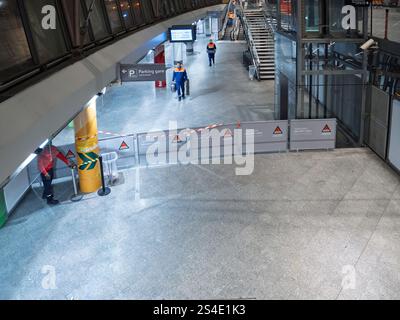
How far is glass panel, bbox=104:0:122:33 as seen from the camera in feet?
32.7

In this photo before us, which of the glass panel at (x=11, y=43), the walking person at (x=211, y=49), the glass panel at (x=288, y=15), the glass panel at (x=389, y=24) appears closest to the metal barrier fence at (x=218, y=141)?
the glass panel at (x=389, y=24)

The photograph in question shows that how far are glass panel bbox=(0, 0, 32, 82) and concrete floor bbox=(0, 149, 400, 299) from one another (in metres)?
4.13

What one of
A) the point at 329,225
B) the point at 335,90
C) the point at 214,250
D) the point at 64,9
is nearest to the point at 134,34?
the point at 64,9

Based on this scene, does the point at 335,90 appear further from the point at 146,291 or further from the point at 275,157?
the point at 146,291

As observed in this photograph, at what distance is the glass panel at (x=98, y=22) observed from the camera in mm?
8398

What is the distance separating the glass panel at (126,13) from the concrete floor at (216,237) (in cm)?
425

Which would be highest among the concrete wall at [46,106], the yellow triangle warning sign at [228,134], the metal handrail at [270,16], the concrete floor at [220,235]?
the concrete wall at [46,106]

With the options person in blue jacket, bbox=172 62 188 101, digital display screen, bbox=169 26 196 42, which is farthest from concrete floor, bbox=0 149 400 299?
person in blue jacket, bbox=172 62 188 101

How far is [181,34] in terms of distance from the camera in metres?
16.8

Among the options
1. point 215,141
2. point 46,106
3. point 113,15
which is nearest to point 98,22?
point 113,15

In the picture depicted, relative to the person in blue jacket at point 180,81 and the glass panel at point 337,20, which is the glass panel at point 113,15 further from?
the person in blue jacket at point 180,81

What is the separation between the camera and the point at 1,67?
443 cm

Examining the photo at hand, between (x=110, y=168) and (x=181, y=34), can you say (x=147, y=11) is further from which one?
(x=110, y=168)

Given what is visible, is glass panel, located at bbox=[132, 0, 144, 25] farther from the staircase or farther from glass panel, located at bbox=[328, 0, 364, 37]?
the staircase
